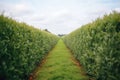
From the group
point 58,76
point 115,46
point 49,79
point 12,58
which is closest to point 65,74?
point 58,76

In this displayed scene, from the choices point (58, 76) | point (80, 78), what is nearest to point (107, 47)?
point (80, 78)

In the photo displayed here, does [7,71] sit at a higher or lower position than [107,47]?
lower

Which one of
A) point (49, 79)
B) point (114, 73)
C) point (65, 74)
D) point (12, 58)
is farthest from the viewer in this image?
point (65, 74)

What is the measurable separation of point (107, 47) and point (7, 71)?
3.71m

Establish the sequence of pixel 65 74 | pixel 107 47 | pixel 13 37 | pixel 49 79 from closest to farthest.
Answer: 1. pixel 107 47
2. pixel 13 37
3. pixel 49 79
4. pixel 65 74

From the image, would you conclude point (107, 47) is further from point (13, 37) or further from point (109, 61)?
point (13, 37)

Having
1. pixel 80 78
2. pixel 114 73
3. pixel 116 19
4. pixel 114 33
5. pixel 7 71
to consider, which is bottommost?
pixel 80 78

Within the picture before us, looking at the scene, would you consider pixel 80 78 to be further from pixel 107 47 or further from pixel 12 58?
pixel 12 58

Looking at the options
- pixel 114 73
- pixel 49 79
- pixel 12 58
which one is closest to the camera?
pixel 114 73

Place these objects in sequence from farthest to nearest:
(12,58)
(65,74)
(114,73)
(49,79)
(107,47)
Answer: (65,74) → (49,79) → (12,58) → (107,47) → (114,73)

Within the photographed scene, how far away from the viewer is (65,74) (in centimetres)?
895

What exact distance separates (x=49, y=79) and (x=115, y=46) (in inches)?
170

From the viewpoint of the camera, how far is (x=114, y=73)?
17.1ft

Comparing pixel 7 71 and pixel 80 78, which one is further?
pixel 80 78
